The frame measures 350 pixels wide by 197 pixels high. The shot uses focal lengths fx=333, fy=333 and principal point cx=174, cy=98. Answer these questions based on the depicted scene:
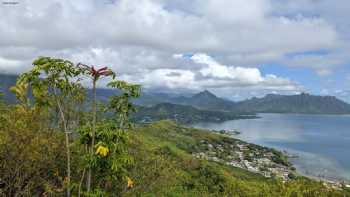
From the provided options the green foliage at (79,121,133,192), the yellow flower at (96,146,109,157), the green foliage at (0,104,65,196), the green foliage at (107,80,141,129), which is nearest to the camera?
the yellow flower at (96,146,109,157)

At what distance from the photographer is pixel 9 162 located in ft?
28.8

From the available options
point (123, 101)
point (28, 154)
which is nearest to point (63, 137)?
point (28, 154)

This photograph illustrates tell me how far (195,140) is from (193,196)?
117 metres

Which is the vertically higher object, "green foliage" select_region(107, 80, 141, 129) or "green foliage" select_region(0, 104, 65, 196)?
"green foliage" select_region(107, 80, 141, 129)

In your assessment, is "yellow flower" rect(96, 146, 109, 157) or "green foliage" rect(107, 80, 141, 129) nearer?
"yellow flower" rect(96, 146, 109, 157)

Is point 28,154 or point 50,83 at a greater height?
point 50,83

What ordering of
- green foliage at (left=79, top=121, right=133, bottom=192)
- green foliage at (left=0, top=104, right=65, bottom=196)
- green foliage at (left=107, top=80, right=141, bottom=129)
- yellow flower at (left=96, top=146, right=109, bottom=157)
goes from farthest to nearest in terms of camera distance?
green foliage at (left=107, top=80, right=141, bottom=129) < green foliage at (left=0, top=104, right=65, bottom=196) < green foliage at (left=79, top=121, right=133, bottom=192) < yellow flower at (left=96, top=146, right=109, bottom=157)

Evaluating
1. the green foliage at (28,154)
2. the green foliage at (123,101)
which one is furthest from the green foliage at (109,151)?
the green foliage at (28,154)

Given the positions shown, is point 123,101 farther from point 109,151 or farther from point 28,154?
point 28,154

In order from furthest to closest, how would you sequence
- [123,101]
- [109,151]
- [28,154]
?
[123,101], [28,154], [109,151]

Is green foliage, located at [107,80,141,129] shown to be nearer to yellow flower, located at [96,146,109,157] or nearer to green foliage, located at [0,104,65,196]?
yellow flower, located at [96,146,109,157]

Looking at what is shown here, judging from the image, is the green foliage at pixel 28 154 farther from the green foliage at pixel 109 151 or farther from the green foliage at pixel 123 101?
the green foliage at pixel 123 101

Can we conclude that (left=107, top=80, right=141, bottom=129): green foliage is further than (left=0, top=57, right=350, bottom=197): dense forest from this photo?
Yes

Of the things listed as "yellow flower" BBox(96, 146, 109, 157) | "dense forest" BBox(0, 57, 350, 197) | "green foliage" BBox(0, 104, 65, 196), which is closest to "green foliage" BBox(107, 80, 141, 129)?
"dense forest" BBox(0, 57, 350, 197)
